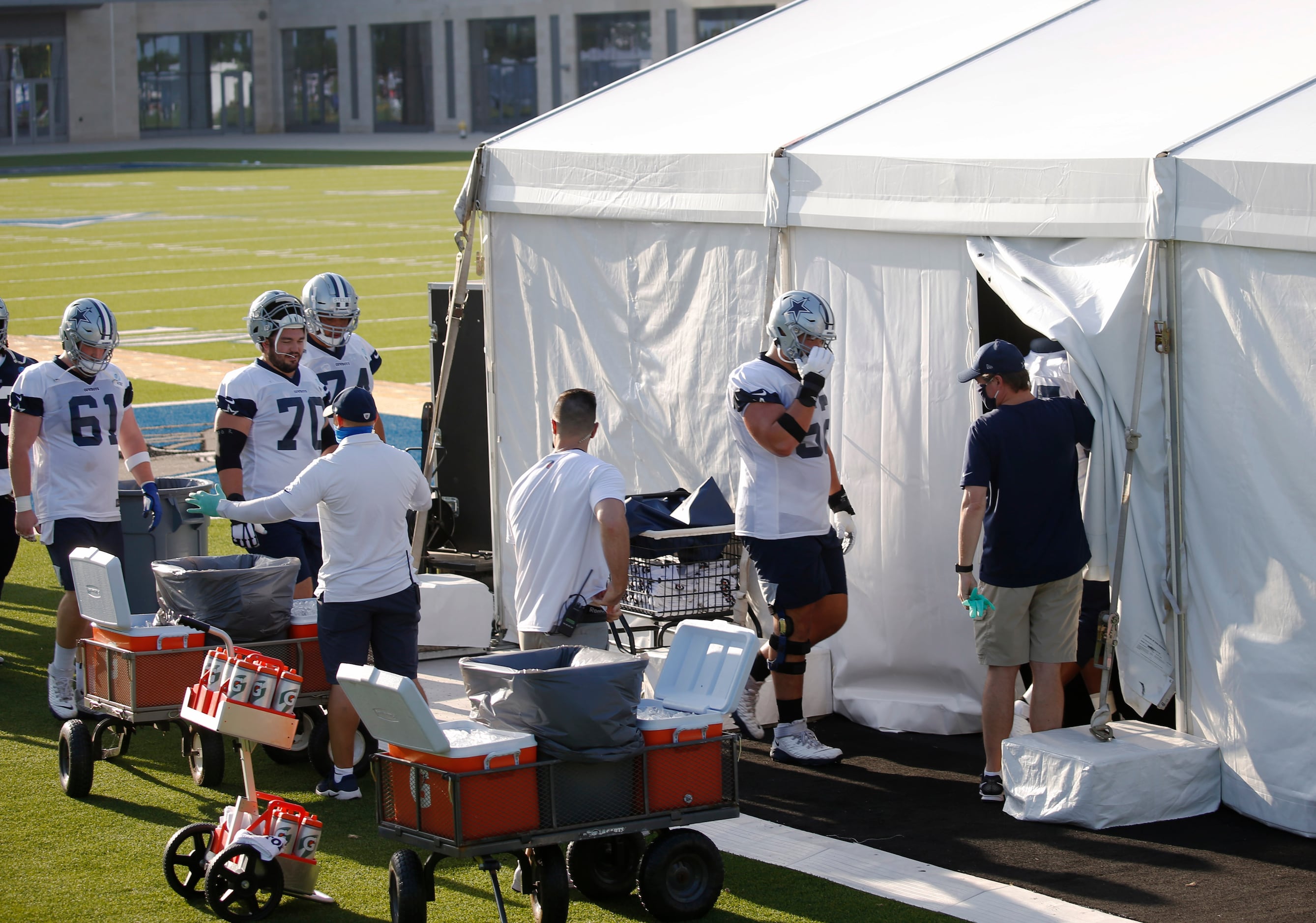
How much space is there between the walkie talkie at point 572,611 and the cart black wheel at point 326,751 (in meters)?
1.25

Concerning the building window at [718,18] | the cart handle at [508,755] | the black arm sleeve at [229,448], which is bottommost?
the cart handle at [508,755]

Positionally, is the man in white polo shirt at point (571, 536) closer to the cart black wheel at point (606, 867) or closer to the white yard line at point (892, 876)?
the cart black wheel at point (606, 867)

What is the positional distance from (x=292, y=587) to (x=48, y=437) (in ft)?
5.98

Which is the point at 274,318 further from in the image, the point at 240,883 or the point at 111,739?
the point at 240,883

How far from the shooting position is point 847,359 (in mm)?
8156

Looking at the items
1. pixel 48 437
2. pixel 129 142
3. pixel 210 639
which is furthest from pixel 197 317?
pixel 129 142

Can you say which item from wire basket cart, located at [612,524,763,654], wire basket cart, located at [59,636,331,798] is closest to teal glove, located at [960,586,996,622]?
wire basket cart, located at [612,524,763,654]

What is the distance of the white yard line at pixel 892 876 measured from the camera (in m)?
5.77

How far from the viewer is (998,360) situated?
22.1 ft

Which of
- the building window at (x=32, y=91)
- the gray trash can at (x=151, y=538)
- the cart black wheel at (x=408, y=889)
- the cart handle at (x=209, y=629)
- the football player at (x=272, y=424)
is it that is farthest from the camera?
the building window at (x=32, y=91)

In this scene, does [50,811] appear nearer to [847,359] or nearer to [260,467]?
[260,467]

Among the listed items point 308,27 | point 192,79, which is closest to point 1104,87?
point 308,27

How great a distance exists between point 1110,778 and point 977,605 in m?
0.85

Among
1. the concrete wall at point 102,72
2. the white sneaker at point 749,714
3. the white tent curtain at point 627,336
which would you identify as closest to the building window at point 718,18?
the concrete wall at point 102,72
